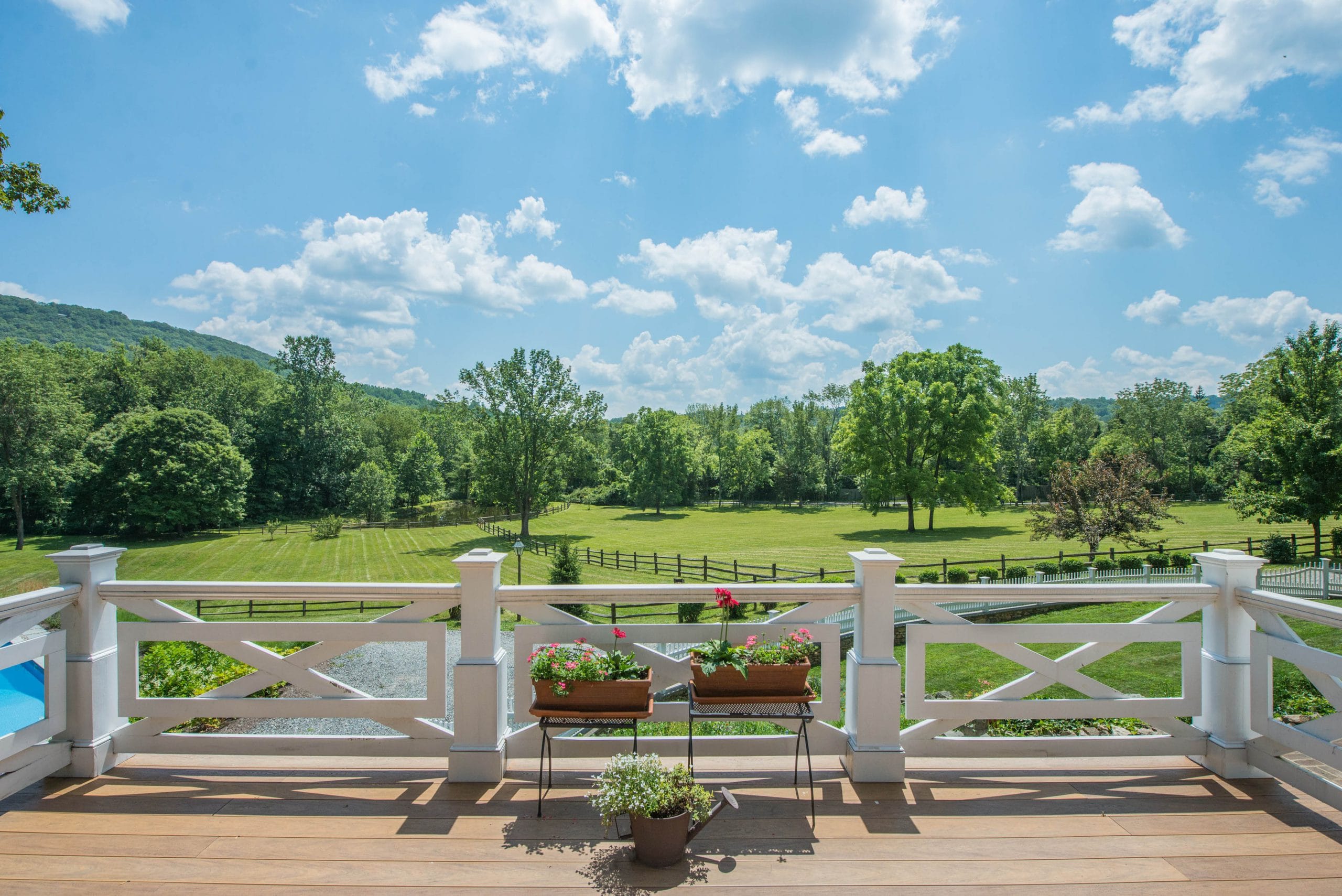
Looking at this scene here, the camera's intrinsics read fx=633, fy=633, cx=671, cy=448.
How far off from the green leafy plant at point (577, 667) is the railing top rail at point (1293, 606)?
8.87 ft

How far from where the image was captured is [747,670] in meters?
2.78

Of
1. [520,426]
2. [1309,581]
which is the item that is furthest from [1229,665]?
[520,426]

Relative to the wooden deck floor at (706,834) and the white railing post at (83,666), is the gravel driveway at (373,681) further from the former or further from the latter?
the wooden deck floor at (706,834)

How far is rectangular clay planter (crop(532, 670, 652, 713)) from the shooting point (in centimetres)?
274

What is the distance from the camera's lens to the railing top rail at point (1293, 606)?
264cm

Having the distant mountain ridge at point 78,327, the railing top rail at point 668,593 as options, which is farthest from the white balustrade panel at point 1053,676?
the distant mountain ridge at point 78,327

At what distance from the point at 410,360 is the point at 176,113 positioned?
502 inches

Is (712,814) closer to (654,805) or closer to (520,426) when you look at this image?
(654,805)

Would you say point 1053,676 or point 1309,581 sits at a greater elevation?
point 1053,676

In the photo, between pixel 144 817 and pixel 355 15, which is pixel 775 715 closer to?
pixel 144 817

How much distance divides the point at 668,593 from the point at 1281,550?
25.3 meters

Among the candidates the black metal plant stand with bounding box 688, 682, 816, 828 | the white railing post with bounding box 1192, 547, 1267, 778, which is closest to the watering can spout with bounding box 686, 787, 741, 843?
the black metal plant stand with bounding box 688, 682, 816, 828

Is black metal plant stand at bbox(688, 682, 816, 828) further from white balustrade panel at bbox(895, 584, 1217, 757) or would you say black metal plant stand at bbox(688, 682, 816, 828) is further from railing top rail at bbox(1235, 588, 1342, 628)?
railing top rail at bbox(1235, 588, 1342, 628)

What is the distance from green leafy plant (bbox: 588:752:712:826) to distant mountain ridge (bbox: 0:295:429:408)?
60679mm
